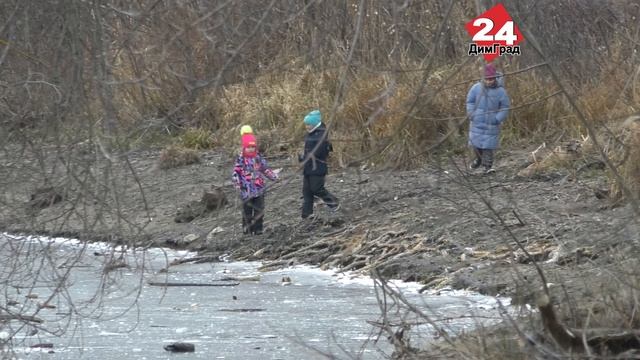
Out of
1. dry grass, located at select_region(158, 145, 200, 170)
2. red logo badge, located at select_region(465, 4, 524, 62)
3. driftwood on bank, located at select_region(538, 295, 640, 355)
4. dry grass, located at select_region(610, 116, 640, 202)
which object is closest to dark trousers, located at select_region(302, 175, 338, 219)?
dry grass, located at select_region(610, 116, 640, 202)

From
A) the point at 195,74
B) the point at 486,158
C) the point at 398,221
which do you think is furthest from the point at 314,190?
the point at 195,74

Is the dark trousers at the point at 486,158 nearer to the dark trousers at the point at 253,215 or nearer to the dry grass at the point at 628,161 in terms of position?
the dark trousers at the point at 253,215

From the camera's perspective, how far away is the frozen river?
8.57m

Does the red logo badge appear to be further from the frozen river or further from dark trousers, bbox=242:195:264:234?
the frozen river

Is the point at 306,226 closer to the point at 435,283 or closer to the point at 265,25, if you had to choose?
the point at 435,283

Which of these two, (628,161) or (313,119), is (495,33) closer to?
(628,161)

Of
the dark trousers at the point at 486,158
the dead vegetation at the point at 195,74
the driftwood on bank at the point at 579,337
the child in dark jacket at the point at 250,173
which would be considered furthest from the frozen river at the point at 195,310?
the dark trousers at the point at 486,158

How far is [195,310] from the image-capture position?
12.5m

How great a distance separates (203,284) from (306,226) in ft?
8.53

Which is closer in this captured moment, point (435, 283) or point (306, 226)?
point (435, 283)

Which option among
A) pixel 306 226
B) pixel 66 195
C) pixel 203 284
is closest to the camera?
pixel 66 195

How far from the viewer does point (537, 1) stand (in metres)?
7.15

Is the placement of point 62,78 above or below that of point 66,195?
above

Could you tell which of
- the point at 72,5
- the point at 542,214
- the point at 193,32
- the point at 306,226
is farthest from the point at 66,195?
the point at 306,226
